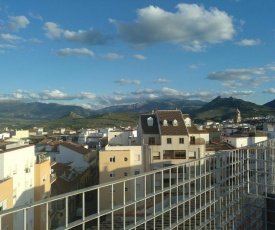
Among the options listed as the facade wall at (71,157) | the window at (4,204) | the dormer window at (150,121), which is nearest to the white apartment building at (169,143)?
the dormer window at (150,121)

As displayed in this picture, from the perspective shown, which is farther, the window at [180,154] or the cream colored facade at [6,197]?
the window at [180,154]

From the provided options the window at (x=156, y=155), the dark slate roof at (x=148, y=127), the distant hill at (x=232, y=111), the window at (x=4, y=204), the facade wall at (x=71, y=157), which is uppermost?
the distant hill at (x=232, y=111)

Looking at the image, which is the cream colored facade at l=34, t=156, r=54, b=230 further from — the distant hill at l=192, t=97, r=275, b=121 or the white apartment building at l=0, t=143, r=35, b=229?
the distant hill at l=192, t=97, r=275, b=121

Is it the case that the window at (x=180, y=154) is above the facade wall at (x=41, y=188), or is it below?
Answer: above

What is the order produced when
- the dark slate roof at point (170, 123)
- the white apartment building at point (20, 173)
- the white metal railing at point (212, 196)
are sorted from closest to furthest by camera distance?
1. the white metal railing at point (212, 196)
2. the white apartment building at point (20, 173)
3. the dark slate roof at point (170, 123)

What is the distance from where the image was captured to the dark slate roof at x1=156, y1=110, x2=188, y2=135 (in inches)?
1041

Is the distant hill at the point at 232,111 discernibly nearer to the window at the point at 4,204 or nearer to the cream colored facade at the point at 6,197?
the cream colored facade at the point at 6,197

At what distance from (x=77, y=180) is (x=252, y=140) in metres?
19.2

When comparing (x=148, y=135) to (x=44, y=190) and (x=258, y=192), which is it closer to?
(x=44, y=190)

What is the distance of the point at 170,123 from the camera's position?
2769cm

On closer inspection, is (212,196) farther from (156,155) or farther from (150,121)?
(150,121)

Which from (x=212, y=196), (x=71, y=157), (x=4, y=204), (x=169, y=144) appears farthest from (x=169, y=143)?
(x=212, y=196)

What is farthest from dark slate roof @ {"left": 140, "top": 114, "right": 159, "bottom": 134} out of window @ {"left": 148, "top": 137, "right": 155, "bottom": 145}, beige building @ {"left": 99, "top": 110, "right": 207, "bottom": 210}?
window @ {"left": 148, "top": 137, "right": 155, "bottom": 145}

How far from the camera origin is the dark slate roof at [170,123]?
2644 cm
